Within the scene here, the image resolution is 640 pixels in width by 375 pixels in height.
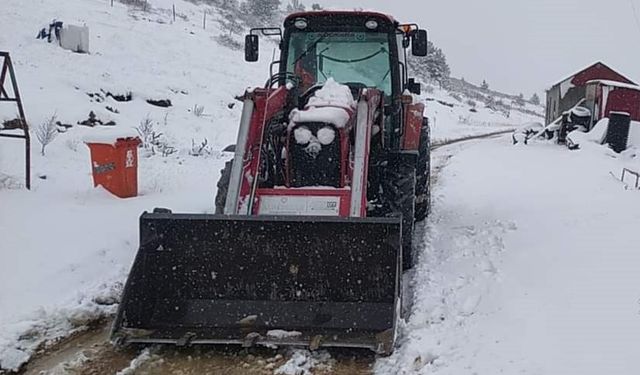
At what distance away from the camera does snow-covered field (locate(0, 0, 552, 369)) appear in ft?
15.7

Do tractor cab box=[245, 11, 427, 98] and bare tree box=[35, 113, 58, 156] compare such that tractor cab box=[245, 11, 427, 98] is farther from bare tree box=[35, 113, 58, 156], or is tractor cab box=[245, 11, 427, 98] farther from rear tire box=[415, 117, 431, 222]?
bare tree box=[35, 113, 58, 156]

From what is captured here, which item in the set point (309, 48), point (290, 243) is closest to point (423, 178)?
point (309, 48)

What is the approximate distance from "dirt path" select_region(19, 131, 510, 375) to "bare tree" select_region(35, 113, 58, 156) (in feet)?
23.4

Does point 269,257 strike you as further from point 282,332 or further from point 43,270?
point 43,270

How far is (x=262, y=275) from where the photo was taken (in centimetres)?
445

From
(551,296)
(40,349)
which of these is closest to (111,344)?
(40,349)

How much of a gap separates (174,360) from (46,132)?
8150 millimetres

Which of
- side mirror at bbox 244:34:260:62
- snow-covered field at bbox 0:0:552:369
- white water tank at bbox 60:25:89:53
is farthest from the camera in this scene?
white water tank at bbox 60:25:89:53

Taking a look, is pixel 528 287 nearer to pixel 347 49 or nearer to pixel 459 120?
pixel 347 49

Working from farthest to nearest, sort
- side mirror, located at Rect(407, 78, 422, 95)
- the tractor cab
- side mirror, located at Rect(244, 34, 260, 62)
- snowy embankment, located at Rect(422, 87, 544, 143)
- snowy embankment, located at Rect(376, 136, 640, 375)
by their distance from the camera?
1. snowy embankment, located at Rect(422, 87, 544, 143)
2. side mirror, located at Rect(407, 78, 422, 95)
3. side mirror, located at Rect(244, 34, 260, 62)
4. the tractor cab
5. snowy embankment, located at Rect(376, 136, 640, 375)

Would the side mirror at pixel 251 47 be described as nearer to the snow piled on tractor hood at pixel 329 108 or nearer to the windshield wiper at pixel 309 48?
the windshield wiper at pixel 309 48

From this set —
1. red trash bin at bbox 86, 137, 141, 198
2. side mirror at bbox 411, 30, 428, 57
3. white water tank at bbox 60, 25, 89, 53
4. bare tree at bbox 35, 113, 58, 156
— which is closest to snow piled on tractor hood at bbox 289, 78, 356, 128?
side mirror at bbox 411, 30, 428, 57

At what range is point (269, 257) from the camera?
14.6 feet

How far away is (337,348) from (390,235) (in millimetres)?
876
